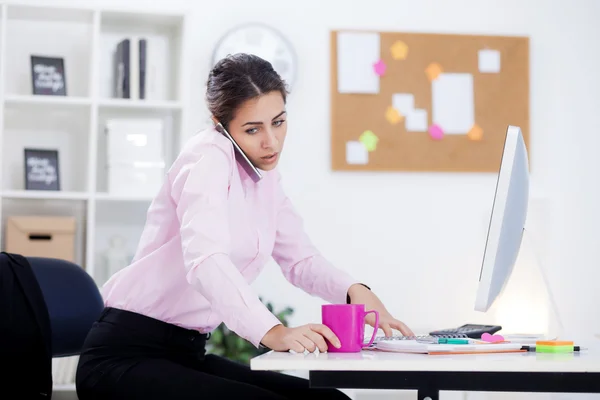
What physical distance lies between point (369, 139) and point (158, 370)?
8.61 ft

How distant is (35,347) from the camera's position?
1.77 meters

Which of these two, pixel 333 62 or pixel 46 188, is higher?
pixel 333 62

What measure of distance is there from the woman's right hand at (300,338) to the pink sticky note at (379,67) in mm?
2797

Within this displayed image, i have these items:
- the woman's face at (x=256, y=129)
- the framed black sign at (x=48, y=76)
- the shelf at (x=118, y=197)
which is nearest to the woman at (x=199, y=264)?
the woman's face at (x=256, y=129)

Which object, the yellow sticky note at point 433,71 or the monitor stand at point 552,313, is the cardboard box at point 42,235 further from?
the monitor stand at point 552,313

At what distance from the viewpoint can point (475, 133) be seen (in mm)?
4121

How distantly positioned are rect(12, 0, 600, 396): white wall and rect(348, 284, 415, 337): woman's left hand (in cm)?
213

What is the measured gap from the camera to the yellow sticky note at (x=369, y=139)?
158 inches

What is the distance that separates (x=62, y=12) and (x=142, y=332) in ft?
7.63

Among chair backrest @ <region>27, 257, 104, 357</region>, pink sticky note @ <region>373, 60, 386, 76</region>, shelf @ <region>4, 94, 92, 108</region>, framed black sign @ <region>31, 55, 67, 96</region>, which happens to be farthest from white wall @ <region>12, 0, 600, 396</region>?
Answer: chair backrest @ <region>27, 257, 104, 357</region>

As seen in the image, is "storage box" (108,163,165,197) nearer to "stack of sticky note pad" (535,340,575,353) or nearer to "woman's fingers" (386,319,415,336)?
"woman's fingers" (386,319,415,336)

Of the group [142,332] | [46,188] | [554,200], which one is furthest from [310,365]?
[554,200]

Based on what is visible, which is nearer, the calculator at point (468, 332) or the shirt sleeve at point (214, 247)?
the shirt sleeve at point (214, 247)

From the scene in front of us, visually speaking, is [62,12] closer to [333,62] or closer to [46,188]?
[46,188]
